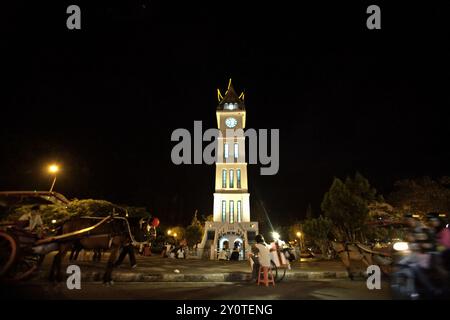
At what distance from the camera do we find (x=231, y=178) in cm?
4444

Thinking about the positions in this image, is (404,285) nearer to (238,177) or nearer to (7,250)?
(7,250)

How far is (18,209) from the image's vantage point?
19609mm

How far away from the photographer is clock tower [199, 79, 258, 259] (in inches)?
1523

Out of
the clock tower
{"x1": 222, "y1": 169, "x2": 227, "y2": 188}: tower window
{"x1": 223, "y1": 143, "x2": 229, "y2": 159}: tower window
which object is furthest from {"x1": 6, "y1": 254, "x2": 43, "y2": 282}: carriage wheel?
{"x1": 223, "y1": 143, "x2": 229, "y2": 159}: tower window

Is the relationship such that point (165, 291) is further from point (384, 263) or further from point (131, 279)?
point (384, 263)

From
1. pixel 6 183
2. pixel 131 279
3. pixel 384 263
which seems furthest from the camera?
pixel 6 183

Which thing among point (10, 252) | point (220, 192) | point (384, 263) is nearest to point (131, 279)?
point (10, 252)

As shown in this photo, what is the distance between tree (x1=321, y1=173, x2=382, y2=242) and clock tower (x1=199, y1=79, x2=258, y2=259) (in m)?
10.9

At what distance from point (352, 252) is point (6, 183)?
73.2 ft

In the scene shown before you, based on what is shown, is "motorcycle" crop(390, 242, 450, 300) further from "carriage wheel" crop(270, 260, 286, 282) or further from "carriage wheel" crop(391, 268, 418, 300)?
"carriage wheel" crop(270, 260, 286, 282)

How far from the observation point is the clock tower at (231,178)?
3869cm

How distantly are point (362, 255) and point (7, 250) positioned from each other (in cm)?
1070

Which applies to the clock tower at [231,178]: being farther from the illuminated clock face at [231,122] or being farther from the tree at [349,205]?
the tree at [349,205]

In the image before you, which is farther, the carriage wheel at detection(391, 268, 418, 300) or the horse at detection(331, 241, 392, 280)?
the horse at detection(331, 241, 392, 280)
